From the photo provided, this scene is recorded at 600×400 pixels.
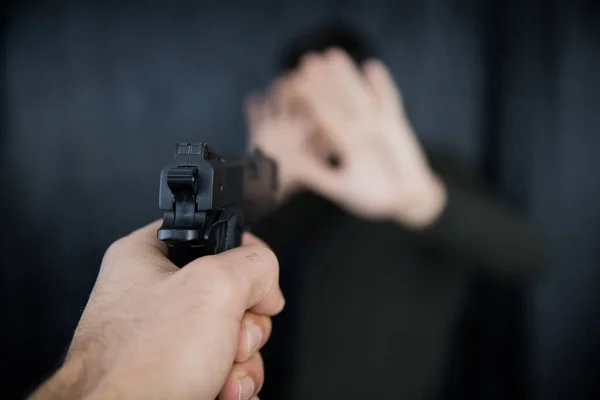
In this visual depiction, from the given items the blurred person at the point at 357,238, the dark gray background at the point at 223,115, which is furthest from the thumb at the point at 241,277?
the dark gray background at the point at 223,115

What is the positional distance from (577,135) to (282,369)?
0.88m

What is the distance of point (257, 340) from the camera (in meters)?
0.36

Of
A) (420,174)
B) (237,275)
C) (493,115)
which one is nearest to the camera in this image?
(237,275)

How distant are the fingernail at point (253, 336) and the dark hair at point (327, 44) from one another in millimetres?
750

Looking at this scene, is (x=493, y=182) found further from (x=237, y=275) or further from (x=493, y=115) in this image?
(x=237, y=275)

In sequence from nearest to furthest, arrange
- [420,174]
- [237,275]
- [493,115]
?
[237,275] < [420,174] < [493,115]

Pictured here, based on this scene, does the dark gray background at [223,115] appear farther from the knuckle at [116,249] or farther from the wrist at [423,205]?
the knuckle at [116,249]

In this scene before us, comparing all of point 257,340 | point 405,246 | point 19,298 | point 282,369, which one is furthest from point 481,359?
point 19,298

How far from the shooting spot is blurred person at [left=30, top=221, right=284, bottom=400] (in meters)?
0.29

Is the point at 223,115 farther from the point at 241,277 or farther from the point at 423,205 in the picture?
the point at 241,277

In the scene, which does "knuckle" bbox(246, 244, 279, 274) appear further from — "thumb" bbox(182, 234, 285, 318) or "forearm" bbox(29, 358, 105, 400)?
"forearm" bbox(29, 358, 105, 400)

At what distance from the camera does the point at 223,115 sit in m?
1.03

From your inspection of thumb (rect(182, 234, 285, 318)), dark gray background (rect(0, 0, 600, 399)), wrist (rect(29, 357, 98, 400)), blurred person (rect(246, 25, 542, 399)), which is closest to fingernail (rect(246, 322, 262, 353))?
thumb (rect(182, 234, 285, 318))

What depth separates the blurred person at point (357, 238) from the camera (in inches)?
36.1
